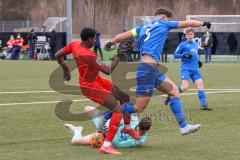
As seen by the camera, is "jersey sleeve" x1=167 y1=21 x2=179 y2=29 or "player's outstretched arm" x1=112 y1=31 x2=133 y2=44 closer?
"player's outstretched arm" x1=112 y1=31 x2=133 y2=44

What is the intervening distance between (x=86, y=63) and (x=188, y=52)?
6978mm

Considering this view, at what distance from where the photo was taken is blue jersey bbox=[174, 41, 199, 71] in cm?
1806

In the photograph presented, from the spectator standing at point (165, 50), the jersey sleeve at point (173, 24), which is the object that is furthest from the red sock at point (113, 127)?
the spectator standing at point (165, 50)

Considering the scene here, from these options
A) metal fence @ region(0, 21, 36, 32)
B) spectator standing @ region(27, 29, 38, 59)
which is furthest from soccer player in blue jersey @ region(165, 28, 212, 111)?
metal fence @ region(0, 21, 36, 32)

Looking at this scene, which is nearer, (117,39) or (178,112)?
(117,39)

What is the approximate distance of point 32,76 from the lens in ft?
103

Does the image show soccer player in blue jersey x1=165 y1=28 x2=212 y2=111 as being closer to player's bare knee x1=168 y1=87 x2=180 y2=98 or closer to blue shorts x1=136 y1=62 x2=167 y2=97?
player's bare knee x1=168 y1=87 x2=180 y2=98

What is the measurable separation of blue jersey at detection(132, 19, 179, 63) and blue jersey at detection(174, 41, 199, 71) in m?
6.00

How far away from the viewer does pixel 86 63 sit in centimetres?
1144

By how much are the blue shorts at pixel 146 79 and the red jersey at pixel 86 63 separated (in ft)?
2.98

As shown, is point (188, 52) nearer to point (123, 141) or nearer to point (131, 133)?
point (123, 141)

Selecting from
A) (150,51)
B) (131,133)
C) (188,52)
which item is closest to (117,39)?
(150,51)

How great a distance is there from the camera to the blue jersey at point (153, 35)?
1199cm

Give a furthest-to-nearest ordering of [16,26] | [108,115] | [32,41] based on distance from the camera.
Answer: [16,26], [32,41], [108,115]
